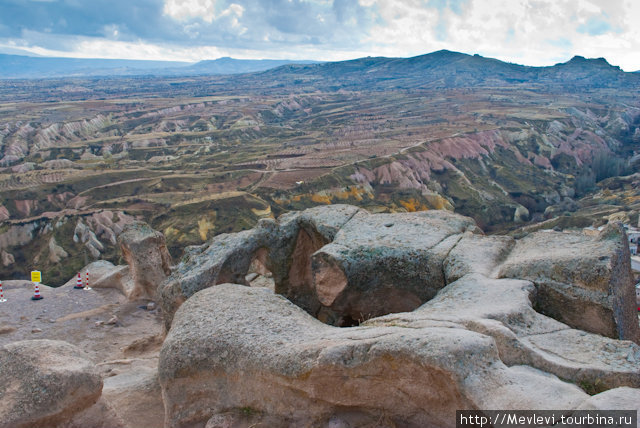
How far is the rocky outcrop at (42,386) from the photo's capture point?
848 cm

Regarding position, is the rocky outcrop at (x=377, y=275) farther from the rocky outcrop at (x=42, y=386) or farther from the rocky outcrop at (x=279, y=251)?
the rocky outcrop at (x=42, y=386)

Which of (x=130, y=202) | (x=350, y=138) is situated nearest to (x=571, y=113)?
(x=350, y=138)

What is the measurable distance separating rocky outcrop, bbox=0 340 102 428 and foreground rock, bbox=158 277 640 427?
56.2 inches

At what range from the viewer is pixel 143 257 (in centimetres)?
1969

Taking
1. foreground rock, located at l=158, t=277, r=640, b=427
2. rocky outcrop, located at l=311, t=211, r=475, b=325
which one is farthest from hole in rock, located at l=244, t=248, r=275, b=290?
foreground rock, located at l=158, t=277, r=640, b=427

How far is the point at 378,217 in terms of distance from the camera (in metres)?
15.5

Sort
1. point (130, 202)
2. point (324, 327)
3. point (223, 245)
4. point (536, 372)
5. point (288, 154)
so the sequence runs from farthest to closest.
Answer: point (288, 154), point (130, 202), point (223, 245), point (324, 327), point (536, 372)

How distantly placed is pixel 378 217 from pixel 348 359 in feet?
26.5

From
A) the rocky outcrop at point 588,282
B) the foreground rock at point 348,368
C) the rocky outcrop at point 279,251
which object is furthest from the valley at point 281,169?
the rocky outcrop at point 588,282

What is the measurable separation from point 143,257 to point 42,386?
36.9 feet

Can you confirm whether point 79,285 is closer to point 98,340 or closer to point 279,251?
point 98,340

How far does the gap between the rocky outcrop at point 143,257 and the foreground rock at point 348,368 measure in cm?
1008

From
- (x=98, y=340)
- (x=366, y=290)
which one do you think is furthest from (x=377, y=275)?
(x=98, y=340)

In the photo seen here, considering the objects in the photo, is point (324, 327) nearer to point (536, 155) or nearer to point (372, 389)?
point (372, 389)
